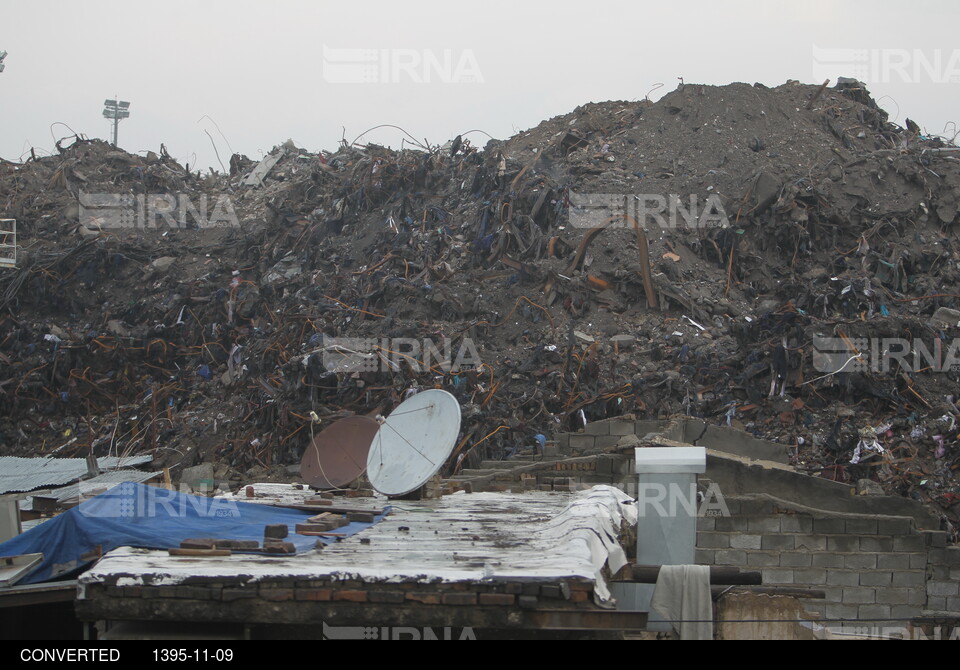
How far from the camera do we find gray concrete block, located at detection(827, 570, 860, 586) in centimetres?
968

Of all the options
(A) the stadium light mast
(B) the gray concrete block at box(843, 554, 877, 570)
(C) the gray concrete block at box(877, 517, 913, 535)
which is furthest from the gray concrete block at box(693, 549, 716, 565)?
(A) the stadium light mast

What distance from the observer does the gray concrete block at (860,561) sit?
969 centimetres

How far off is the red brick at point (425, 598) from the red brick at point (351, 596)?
234mm

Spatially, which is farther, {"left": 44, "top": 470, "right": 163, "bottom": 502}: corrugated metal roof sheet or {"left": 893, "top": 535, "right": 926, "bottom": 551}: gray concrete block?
{"left": 44, "top": 470, "right": 163, "bottom": 502}: corrugated metal roof sheet

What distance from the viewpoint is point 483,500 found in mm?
9914

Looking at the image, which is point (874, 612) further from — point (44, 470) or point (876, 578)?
point (44, 470)

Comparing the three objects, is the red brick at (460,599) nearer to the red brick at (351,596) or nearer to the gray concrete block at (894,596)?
the red brick at (351,596)

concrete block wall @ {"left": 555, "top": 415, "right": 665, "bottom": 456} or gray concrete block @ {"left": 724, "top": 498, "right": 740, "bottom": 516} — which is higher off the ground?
concrete block wall @ {"left": 555, "top": 415, "right": 665, "bottom": 456}

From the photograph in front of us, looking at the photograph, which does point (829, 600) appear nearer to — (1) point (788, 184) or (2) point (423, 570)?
(2) point (423, 570)

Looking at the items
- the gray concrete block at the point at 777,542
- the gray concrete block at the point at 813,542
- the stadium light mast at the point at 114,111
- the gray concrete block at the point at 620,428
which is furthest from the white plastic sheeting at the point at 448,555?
the stadium light mast at the point at 114,111

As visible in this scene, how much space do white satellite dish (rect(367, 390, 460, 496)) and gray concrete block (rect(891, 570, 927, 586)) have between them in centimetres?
436

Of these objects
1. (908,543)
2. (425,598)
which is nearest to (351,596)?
(425,598)

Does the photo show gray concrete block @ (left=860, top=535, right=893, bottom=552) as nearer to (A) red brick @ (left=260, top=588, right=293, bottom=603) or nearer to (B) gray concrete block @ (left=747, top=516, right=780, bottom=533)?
(B) gray concrete block @ (left=747, top=516, right=780, bottom=533)
